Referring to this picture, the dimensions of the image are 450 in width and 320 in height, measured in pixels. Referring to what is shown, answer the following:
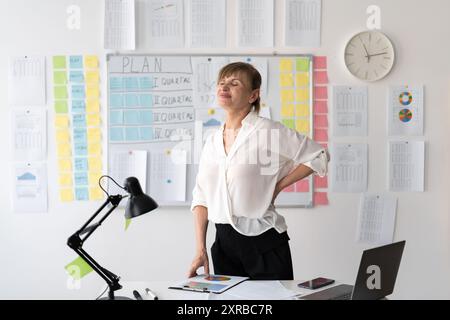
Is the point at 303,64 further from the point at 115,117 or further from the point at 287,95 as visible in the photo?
the point at 115,117

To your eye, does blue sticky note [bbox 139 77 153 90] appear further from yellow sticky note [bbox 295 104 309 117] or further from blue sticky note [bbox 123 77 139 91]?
yellow sticky note [bbox 295 104 309 117]

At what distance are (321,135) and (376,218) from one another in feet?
2.05

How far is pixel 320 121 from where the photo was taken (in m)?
3.32

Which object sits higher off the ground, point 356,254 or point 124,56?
point 124,56

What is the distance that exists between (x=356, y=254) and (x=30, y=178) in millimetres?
2081

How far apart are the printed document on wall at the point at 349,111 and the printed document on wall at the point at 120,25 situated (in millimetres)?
1303

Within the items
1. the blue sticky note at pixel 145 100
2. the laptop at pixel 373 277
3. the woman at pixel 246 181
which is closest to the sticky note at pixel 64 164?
the blue sticky note at pixel 145 100

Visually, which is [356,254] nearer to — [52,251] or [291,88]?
[291,88]

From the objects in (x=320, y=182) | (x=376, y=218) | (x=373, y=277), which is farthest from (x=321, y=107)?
(x=373, y=277)

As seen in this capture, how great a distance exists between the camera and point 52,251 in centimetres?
330

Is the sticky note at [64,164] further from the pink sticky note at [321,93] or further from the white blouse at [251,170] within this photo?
the pink sticky note at [321,93]

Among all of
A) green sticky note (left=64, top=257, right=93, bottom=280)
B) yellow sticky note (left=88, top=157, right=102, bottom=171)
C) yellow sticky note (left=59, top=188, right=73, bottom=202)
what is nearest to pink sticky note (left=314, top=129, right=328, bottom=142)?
yellow sticky note (left=88, top=157, right=102, bottom=171)

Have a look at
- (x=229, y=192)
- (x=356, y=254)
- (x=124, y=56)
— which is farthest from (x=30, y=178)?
(x=356, y=254)

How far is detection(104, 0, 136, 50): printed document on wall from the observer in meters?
3.25
